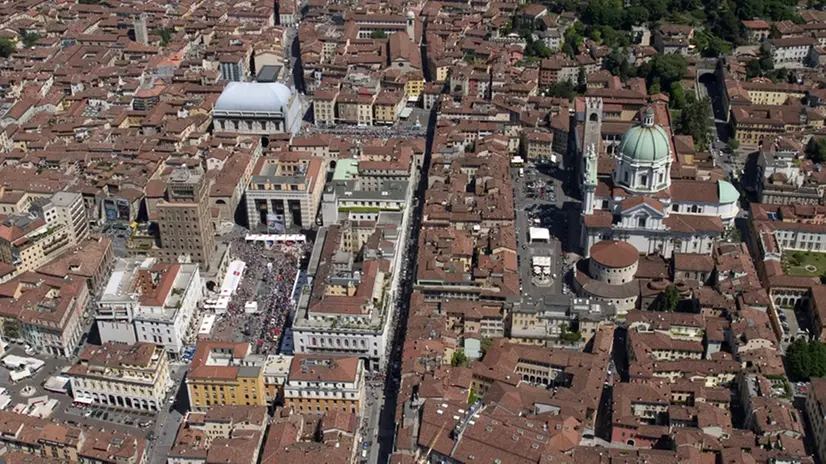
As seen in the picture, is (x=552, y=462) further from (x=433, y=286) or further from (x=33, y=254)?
(x=33, y=254)

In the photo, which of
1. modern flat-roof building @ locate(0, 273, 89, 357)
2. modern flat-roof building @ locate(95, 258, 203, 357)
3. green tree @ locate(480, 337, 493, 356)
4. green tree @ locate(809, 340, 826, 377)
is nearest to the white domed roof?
modern flat-roof building @ locate(0, 273, 89, 357)

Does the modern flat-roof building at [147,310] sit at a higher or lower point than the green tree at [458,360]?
higher

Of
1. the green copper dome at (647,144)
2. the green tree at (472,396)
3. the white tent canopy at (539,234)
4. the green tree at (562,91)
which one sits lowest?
the green tree at (472,396)

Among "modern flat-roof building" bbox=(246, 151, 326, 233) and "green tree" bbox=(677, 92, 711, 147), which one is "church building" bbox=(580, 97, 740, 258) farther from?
"modern flat-roof building" bbox=(246, 151, 326, 233)

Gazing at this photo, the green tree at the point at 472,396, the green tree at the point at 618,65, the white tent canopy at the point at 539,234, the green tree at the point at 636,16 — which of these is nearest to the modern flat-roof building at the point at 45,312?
the green tree at the point at 472,396

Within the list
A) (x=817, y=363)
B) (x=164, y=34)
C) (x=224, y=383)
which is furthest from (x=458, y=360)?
(x=164, y=34)

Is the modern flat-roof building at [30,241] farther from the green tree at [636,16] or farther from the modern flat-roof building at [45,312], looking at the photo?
the green tree at [636,16]

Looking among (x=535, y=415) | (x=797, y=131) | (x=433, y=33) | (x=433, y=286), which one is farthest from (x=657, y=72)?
(x=535, y=415)
